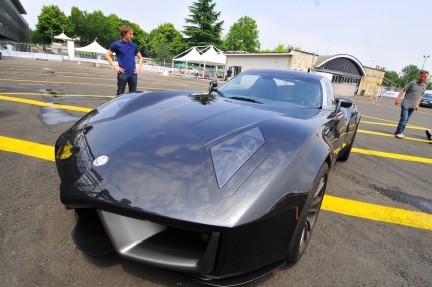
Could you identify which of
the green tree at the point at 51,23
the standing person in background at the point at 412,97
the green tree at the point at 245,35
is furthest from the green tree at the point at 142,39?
the standing person in background at the point at 412,97

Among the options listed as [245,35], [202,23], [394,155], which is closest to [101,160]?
[394,155]

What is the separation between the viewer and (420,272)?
190 cm

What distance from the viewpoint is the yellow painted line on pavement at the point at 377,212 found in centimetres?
266

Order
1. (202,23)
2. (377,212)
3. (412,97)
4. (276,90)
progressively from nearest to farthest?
(377,212)
(276,90)
(412,97)
(202,23)

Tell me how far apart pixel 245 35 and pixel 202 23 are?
22.2m

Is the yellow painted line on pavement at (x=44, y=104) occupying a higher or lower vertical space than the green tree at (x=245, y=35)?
lower

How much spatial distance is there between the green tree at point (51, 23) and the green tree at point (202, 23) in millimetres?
37997

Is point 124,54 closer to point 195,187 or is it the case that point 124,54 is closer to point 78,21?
point 195,187

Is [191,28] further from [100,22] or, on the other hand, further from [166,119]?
[166,119]

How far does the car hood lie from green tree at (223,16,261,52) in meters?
76.3

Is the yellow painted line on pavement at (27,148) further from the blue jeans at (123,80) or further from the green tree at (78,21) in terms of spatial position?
the green tree at (78,21)

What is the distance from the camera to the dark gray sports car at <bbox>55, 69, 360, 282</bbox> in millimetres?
1286

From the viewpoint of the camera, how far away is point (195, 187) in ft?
4.44

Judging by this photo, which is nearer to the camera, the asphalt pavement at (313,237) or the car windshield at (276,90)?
the asphalt pavement at (313,237)
